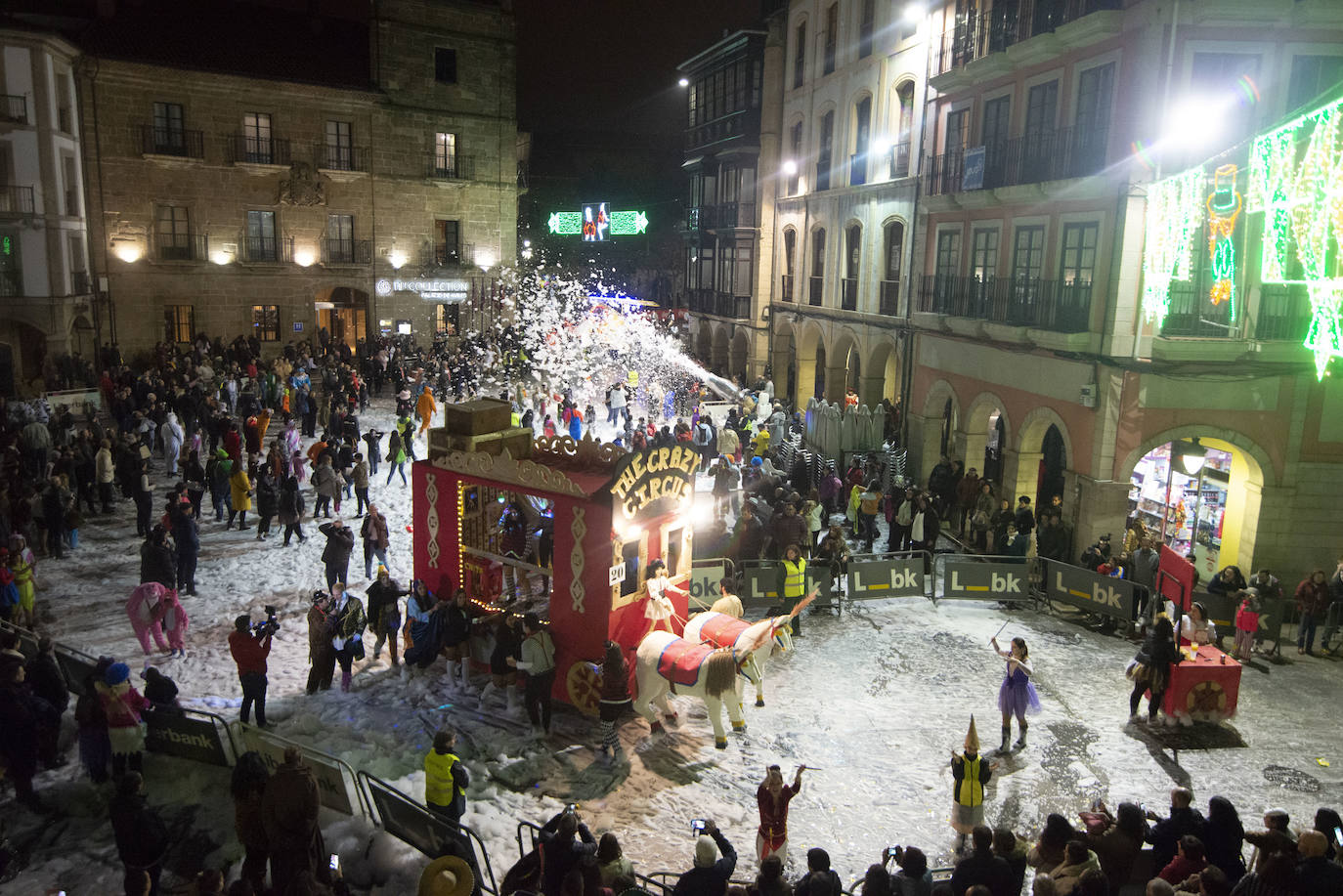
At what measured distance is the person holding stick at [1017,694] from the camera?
34.8 feet

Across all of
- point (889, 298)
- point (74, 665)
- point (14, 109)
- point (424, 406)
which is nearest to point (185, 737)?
point (74, 665)

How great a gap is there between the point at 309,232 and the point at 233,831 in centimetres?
3145

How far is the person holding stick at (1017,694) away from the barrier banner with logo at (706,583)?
4880mm

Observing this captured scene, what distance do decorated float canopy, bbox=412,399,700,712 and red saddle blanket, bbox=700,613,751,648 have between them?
69 centimetres

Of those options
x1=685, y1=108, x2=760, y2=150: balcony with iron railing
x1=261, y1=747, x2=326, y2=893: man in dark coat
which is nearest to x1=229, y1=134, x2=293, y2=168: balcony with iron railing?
x1=685, y1=108, x2=760, y2=150: balcony with iron railing

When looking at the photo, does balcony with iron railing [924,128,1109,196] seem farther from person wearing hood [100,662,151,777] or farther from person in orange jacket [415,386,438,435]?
person wearing hood [100,662,151,777]

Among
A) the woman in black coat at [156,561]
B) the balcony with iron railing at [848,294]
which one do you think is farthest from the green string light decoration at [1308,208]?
the woman in black coat at [156,561]

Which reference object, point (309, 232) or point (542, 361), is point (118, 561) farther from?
point (309, 232)

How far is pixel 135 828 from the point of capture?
725 cm

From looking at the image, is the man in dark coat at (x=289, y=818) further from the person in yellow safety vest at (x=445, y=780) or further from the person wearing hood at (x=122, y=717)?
the person wearing hood at (x=122, y=717)

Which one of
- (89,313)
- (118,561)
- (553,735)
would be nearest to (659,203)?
(89,313)

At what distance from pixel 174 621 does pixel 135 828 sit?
530 centimetres

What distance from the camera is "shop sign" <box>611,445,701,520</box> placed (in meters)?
11.0

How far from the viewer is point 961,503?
19031mm
